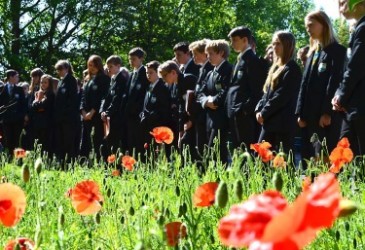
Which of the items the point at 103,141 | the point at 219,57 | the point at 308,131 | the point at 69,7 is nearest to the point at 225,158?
the point at 219,57

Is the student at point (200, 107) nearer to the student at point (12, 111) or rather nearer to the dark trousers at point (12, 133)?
the student at point (12, 111)

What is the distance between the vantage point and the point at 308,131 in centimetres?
484

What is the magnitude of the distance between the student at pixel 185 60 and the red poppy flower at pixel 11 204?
20.7 ft

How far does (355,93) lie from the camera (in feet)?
13.9

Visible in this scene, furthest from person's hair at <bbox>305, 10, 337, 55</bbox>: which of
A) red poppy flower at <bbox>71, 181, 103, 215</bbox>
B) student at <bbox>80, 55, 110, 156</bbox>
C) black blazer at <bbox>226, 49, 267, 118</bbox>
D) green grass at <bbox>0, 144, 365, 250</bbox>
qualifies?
student at <bbox>80, 55, 110, 156</bbox>

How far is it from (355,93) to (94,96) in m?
5.15

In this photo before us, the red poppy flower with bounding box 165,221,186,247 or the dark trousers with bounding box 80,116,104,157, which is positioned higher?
the dark trousers with bounding box 80,116,104,157

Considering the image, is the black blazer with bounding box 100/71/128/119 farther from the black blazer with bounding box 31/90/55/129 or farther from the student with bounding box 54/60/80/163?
the black blazer with bounding box 31/90/55/129

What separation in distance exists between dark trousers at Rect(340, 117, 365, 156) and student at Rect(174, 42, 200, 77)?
10.7 feet

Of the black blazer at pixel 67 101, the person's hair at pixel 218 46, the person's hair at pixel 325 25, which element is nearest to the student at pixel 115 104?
the black blazer at pixel 67 101

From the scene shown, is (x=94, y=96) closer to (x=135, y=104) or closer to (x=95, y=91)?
(x=95, y=91)

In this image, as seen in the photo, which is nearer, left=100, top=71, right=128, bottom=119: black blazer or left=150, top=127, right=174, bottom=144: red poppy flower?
left=150, top=127, right=174, bottom=144: red poppy flower

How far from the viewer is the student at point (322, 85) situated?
4.72 meters

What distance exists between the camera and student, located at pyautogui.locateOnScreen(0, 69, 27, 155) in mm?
10750
